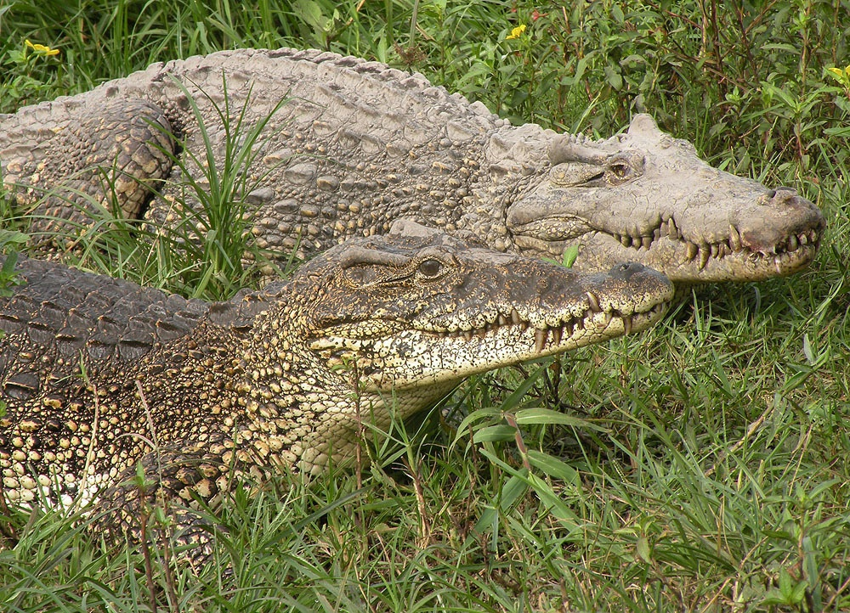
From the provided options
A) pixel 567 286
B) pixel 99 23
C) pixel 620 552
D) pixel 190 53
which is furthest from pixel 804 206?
pixel 99 23

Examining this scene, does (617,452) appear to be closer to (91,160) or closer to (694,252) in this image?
(694,252)

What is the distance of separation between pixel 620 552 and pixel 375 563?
744mm

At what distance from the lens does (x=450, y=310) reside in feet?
10.5

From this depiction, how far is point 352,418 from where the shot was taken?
3.37 meters

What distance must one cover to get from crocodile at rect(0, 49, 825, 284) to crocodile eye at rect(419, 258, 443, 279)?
1.71 metres

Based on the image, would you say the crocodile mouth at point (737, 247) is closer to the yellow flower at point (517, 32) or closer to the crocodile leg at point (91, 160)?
the yellow flower at point (517, 32)

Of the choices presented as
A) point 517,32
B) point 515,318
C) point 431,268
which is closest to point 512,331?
point 515,318

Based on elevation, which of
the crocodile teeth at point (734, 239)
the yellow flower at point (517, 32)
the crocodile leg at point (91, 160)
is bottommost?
the crocodile leg at point (91, 160)

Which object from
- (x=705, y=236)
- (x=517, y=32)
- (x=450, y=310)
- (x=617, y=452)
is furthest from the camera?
(x=517, y=32)

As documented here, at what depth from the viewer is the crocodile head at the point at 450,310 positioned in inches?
121

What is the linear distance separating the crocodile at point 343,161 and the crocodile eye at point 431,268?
1.71 metres

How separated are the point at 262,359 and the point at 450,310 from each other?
0.71 meters

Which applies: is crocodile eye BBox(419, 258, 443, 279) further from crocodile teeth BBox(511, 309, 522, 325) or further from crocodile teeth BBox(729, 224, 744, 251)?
crocodile teeth BBox(729, 224, 744, 251)

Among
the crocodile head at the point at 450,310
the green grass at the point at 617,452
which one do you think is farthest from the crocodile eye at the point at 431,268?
the green grass at the point at 617,452
